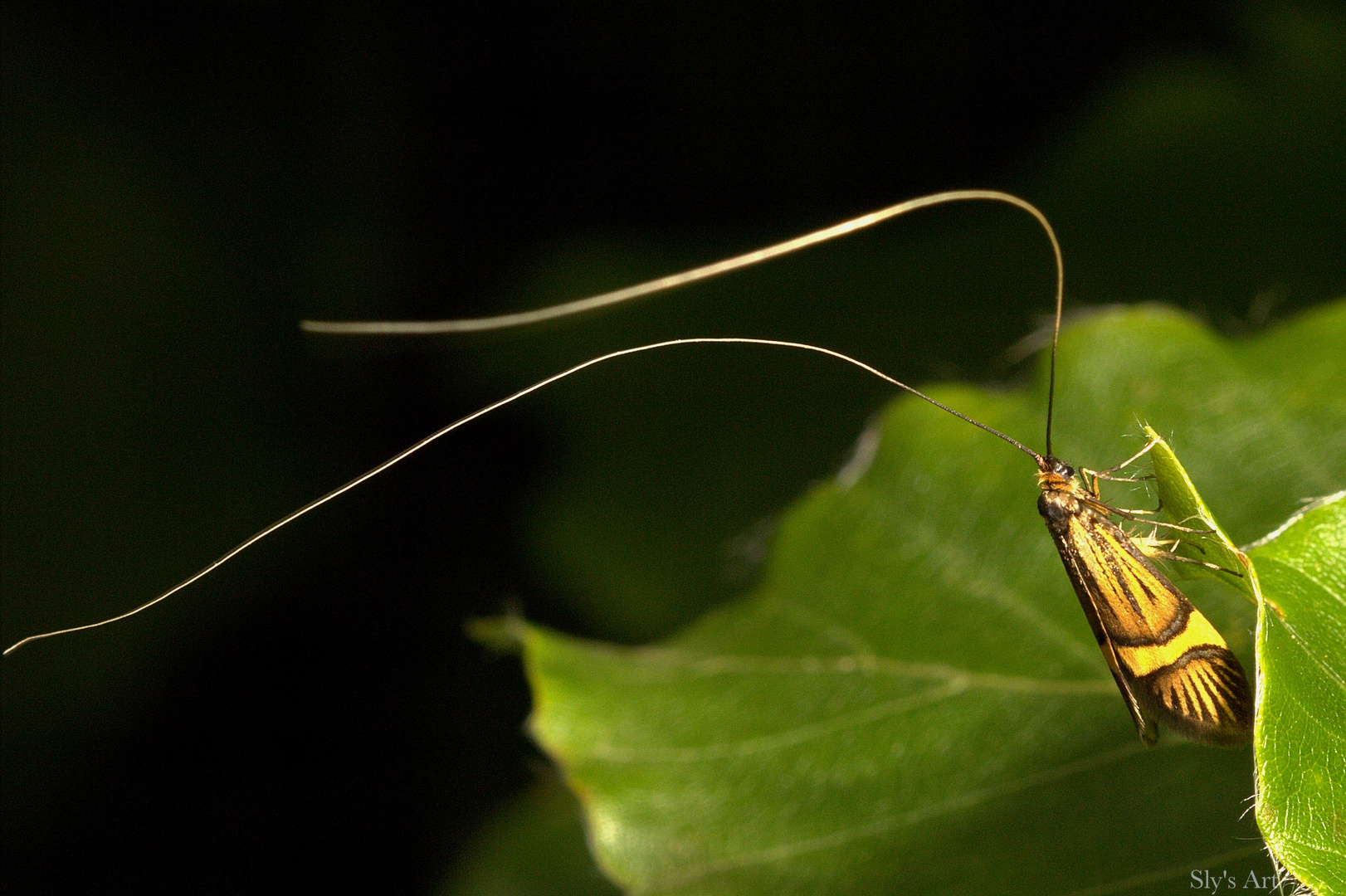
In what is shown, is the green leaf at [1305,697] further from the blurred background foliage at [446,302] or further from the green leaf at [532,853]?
the blurred background foliage at [446,302]

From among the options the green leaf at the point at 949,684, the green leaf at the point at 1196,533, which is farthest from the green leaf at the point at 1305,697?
the green leaf at the point at 949,684

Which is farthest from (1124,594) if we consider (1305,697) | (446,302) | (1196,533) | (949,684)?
(446,302)

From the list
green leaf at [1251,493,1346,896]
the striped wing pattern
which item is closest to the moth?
the striped wing pattern

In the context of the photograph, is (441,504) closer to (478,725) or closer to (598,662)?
(478,725)

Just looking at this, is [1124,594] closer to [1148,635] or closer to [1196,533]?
[1148,635]

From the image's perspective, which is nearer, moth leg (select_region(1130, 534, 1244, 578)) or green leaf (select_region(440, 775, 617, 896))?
moth leg (select_region(1130, 534, 1244, 578))

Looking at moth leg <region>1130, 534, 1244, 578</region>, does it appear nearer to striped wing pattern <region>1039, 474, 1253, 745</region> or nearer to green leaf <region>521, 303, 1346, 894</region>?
striped wing pattern <region>1039, 474, 1253, 745</region>
